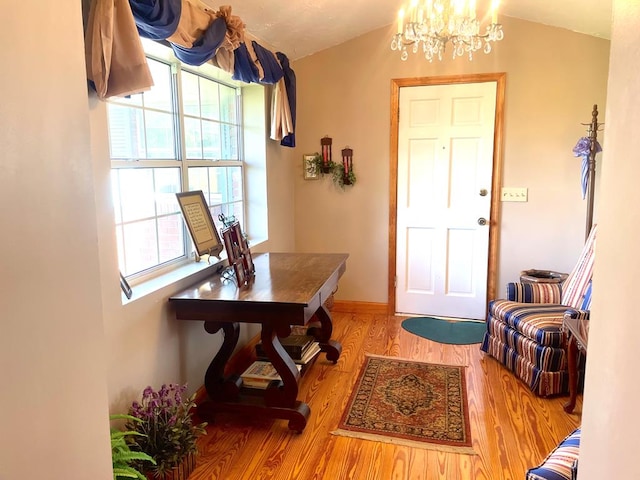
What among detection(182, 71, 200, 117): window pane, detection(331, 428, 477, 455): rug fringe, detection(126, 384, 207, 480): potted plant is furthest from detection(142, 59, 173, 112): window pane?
detection(331, 428, 477, 455): rug fringe

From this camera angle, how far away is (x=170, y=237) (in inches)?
108

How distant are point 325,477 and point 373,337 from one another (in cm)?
176

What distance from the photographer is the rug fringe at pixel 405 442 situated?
7.40ft

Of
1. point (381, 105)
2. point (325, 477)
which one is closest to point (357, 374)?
point (325, 477)

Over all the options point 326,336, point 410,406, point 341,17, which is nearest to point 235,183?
point 326,336

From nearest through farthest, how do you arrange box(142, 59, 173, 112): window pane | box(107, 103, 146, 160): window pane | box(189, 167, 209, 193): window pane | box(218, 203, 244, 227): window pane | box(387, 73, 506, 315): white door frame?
box(107, 103, 146, 160): window pane → box(142, 59, 173, 112): window pane → box(189, 167, 209, 193): window pane → box(218, 203, 244, 227): window pane → box(387, 73, 506, 315): white door frame

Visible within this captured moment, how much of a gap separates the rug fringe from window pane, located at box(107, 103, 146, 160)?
1.74 meters

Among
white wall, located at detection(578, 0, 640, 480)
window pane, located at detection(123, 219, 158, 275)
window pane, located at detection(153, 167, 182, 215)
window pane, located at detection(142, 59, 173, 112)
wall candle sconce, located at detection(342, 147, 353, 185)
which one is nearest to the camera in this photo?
white wall, located at detection(578, 0, 640, 480)

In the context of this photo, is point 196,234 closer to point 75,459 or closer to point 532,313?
point 75,459

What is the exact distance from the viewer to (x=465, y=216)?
4.00m

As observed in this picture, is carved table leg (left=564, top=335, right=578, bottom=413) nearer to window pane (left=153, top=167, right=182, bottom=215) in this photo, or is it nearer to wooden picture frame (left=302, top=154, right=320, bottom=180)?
window pane (left=153, top=167, right=182, bottom=215)

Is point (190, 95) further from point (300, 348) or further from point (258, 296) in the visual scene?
point (300, 348)

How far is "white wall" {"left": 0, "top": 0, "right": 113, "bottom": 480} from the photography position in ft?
2.91

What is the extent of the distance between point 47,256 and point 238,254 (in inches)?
64.8
